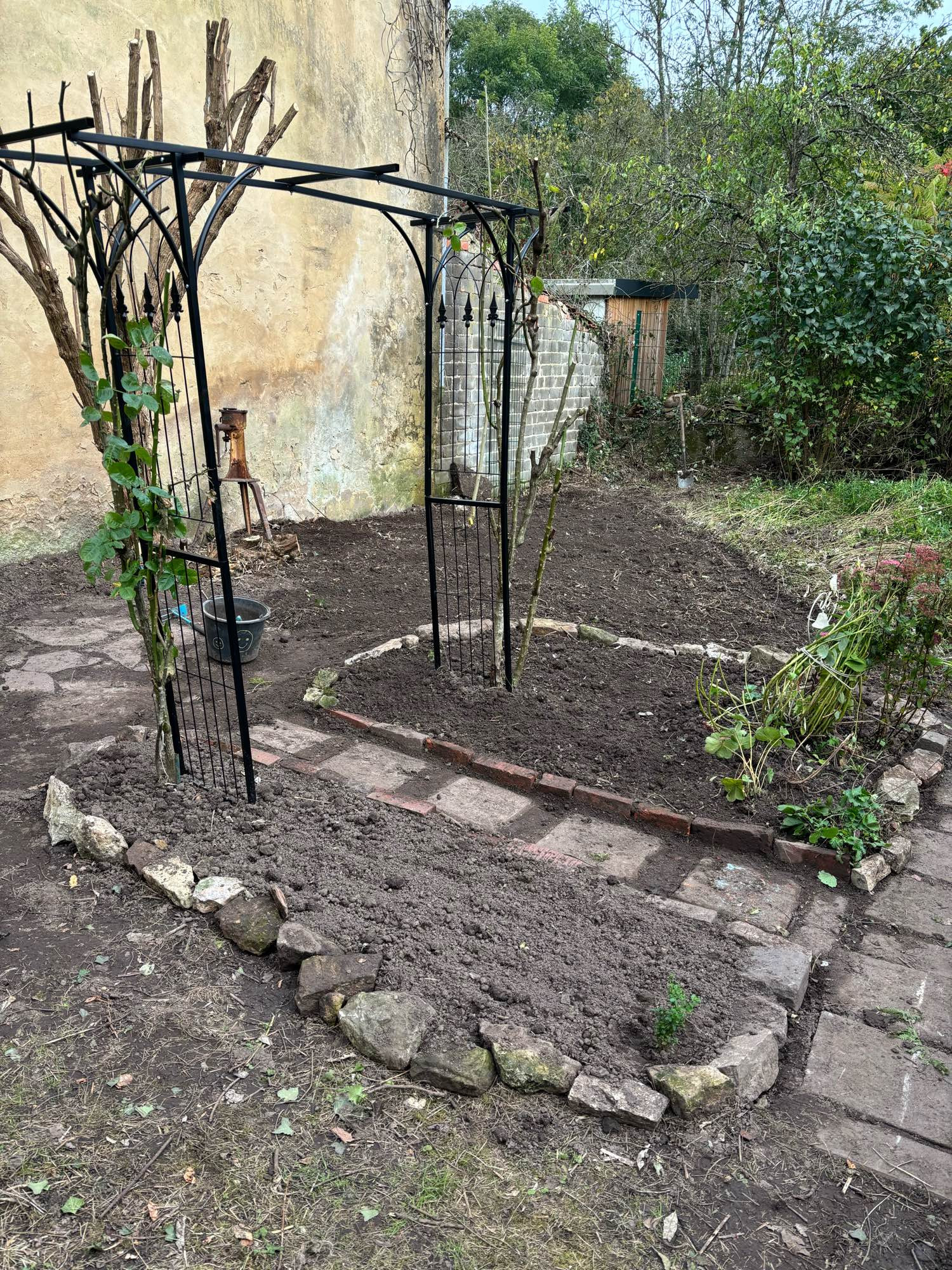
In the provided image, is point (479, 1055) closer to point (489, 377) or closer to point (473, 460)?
point (489, 377)

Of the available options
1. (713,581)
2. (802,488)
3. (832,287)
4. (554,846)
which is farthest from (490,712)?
(832,287)

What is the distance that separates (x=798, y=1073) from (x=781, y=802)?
53.4 inches

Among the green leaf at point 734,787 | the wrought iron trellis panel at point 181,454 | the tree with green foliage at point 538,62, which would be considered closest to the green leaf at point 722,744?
the green leaf at point 734,787

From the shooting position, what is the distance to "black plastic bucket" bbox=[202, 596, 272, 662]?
471 centimetres

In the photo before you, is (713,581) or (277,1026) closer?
(277,1026)

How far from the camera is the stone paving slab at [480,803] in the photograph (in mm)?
3557

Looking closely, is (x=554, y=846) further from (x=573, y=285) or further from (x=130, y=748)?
(x=573, y=285)

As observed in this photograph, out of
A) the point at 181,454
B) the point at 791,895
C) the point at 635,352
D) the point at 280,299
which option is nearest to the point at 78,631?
the point at 181,454

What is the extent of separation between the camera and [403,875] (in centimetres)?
305

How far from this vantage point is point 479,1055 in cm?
231

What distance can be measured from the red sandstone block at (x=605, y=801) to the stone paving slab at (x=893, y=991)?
38.7 inches

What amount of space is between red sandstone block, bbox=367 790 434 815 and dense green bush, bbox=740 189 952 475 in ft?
22.5

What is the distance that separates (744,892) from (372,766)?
1601mm

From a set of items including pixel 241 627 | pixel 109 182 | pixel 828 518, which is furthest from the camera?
pixel 828 518
